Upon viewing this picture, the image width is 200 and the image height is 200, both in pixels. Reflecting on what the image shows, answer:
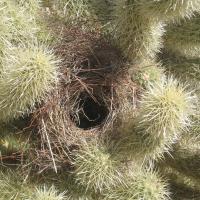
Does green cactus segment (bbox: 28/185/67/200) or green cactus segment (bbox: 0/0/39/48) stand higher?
green cactus segment (bbox: 0/0/39/48)

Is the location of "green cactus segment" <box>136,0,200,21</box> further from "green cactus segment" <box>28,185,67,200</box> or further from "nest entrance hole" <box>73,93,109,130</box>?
"green cactus segment" <box>28,185,67,200</box>

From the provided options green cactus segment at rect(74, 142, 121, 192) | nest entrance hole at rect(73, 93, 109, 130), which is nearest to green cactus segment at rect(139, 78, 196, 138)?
green cactus segment at rect(74, 142, 121, 192)

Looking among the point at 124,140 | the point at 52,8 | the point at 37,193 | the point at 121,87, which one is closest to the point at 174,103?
the point at 124,140

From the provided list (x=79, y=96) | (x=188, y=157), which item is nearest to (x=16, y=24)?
(x=79, y=96)

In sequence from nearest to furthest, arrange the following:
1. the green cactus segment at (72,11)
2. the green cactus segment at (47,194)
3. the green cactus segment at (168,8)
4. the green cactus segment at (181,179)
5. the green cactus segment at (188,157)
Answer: the green cactus segment at (168,8), the green cactus segment at (47,194), the green cactus segment at (72,11), the green cactus segment at (188,157), the green cactus segment at (181,179)

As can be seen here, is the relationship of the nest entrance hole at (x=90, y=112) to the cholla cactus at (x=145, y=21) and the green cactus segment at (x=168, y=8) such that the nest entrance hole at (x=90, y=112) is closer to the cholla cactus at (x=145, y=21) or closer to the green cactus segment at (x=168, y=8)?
the cholla cactus at (x=145, y=21)

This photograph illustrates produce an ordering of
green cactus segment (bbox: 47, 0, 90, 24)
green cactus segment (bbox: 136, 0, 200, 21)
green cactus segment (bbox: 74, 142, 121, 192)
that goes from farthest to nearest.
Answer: green cactus segment (bbox: 47, 0, 90, 24) < green cactus segment (bbox: 74, 142, 121, 192) < green cactus segment (bbox: 136, 0, 200, 21)

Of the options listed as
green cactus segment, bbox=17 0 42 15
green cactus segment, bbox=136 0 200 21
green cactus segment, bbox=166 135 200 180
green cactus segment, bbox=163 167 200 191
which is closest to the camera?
green cactus segment, bbox=136 0 200 21

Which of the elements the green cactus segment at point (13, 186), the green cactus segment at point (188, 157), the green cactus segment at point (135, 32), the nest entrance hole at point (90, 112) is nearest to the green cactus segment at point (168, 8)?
the green cactus segment at point (135, 32)
